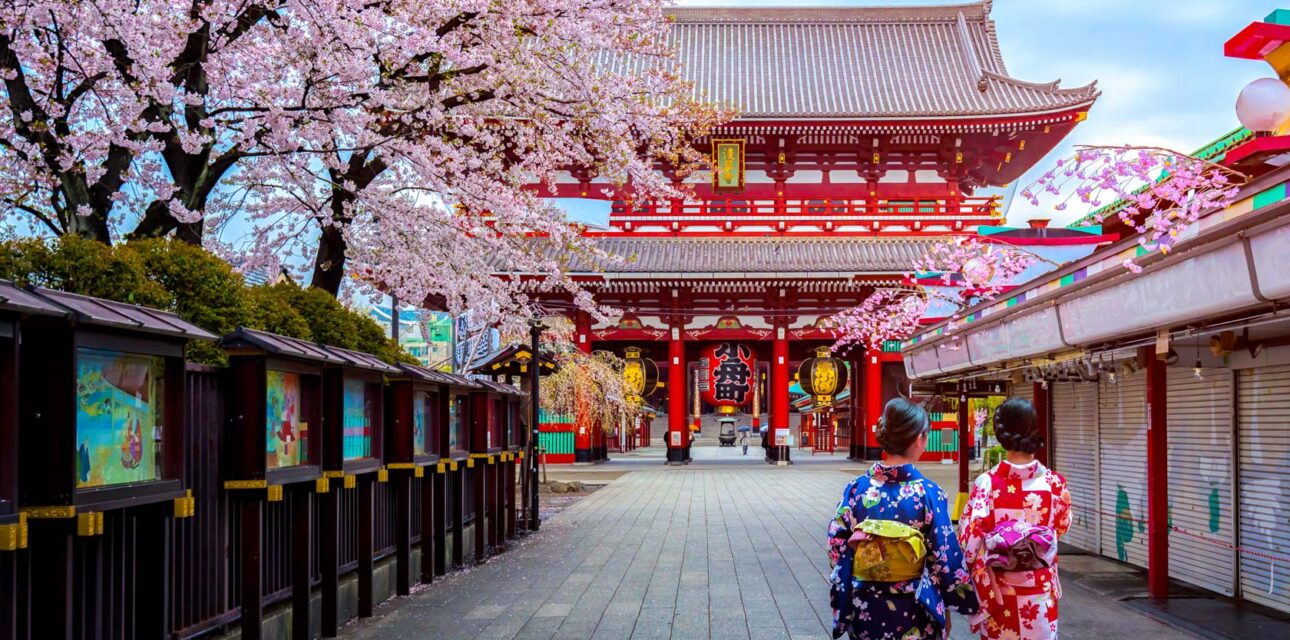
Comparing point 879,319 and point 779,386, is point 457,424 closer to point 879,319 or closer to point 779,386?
point 879,319

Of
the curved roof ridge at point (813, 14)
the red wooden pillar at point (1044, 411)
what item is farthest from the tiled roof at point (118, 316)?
the curved roof ridge at point (813, 14)

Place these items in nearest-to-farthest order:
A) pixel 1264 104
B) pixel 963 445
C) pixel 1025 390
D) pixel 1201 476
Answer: pixel 1264 104
pixel 1201 476
pixel 1025 390
pixel 963 445

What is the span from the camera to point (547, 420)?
106 feet

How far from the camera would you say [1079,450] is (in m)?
12.5

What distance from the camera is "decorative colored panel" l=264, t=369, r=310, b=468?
6.45 m

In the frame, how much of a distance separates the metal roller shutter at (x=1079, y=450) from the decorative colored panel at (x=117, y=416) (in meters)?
9.54

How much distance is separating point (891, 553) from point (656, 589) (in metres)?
5.46

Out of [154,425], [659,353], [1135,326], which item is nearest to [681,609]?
[1135,326]

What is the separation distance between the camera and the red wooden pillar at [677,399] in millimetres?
32281

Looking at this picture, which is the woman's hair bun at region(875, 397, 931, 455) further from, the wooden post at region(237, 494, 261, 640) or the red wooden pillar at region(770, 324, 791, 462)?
the red wooden pillar at region(770, 324, 791, 462)

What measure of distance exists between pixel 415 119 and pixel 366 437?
14.4 ft

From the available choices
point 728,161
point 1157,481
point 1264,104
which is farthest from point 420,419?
point 728,161

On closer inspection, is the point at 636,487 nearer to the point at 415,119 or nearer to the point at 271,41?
the point at 415,119

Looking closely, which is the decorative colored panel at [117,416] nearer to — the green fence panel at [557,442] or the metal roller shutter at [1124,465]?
the metal roller shutter at [1124,465]
